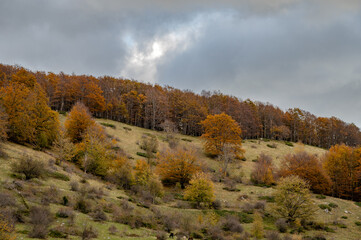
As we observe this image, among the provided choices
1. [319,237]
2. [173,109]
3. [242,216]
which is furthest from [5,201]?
[173,109]

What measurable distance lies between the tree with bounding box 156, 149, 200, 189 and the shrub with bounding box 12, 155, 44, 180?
23337 mm

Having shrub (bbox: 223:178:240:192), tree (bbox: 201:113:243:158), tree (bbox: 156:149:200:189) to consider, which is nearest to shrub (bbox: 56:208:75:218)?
tree (bbox: 156:149:200:189)

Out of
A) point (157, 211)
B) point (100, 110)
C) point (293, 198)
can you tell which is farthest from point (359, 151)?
point (100, 110)

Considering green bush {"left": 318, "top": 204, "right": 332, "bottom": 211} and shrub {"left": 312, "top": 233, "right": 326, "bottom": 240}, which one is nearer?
shrub {"left": 312, "top": 233, "right": 326, "bottom": 240}

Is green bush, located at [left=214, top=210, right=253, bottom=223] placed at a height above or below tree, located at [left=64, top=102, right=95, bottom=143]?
below

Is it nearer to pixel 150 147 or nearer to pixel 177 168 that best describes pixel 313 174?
pixel 177 168

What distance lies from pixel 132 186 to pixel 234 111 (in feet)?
237

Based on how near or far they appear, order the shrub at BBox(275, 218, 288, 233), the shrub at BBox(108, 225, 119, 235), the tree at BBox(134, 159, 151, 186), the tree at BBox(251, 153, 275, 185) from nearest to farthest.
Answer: the shrub at BBox(108, 225, 119, 235)
the shrub at BBox(275, 218, 288, 233)
the tree at BBox(134, 159, 151, 186)
the tree at BBox(251, 153, 275, 185)

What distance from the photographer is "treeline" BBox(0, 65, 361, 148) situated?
83.2 m

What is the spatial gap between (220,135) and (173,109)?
3122cm

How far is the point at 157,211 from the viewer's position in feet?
85.8

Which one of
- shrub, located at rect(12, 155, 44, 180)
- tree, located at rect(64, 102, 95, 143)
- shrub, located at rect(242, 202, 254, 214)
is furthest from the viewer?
tree, located at rect(64, 102, 95, 143)

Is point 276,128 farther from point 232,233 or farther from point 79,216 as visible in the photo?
point 79,216

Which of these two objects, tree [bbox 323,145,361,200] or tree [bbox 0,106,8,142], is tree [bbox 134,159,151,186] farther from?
tree [bbox 323,145,361,200]
